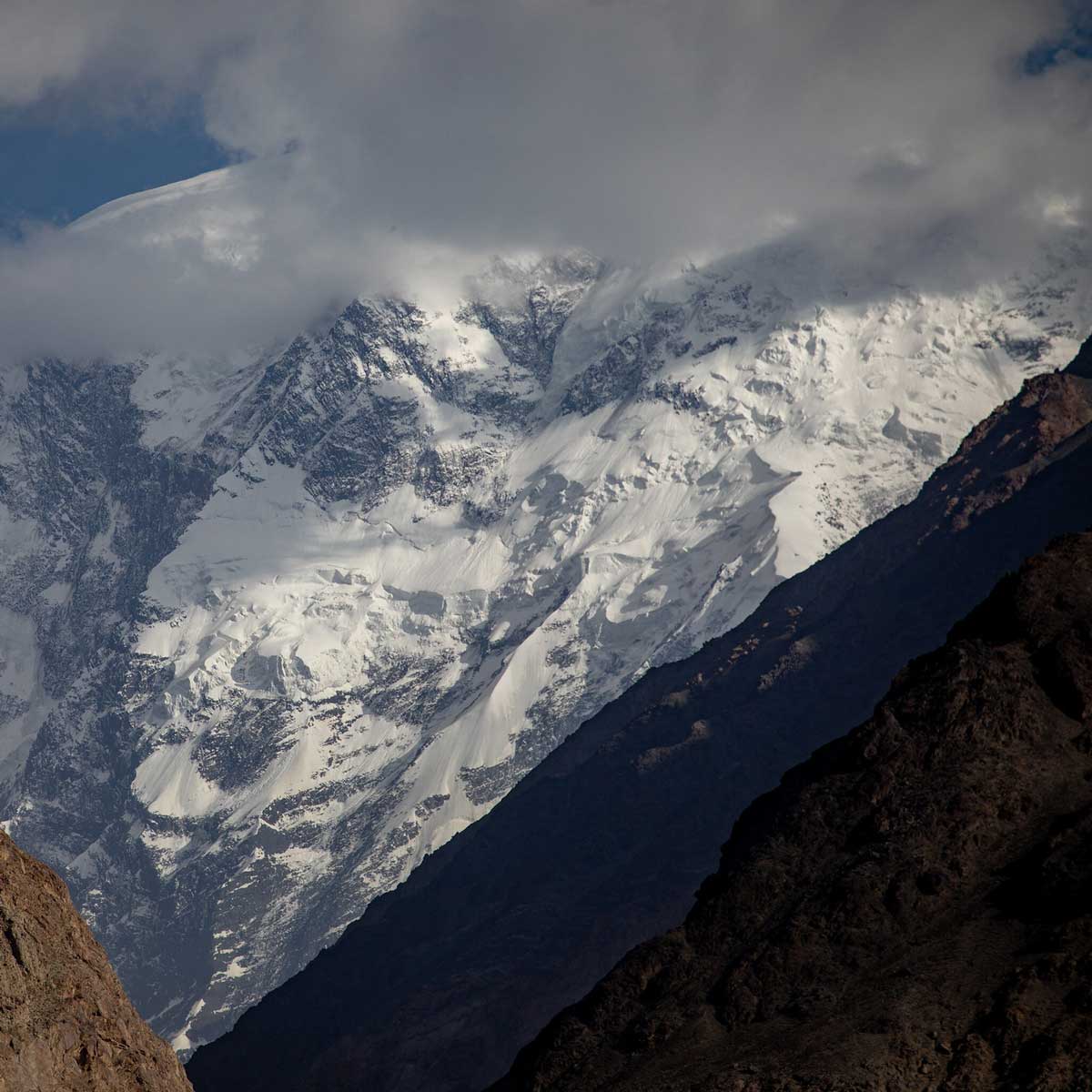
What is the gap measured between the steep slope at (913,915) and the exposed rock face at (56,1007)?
24841 millimetres

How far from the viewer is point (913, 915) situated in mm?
92000

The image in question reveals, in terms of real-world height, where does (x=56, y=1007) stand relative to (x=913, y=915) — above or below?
above

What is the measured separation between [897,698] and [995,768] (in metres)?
9.51

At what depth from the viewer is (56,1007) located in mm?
69438

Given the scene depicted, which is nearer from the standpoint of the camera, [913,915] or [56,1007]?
[56,1007]

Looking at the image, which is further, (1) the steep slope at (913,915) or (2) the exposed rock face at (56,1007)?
(1) the steep slope at (913,915)

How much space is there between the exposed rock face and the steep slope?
81.5 ft

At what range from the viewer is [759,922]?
9869 cm

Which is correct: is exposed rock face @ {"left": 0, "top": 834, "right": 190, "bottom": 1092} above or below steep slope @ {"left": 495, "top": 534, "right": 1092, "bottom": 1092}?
above

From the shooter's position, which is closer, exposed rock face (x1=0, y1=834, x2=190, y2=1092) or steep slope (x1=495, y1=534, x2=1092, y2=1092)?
exposed rock face (x1=0, y1=834, x2=190, y2=1092)

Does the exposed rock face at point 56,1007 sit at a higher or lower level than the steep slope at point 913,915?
higher

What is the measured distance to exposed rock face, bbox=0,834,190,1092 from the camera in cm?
6700

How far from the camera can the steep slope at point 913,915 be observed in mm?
80125

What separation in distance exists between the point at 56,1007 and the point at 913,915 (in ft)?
132
